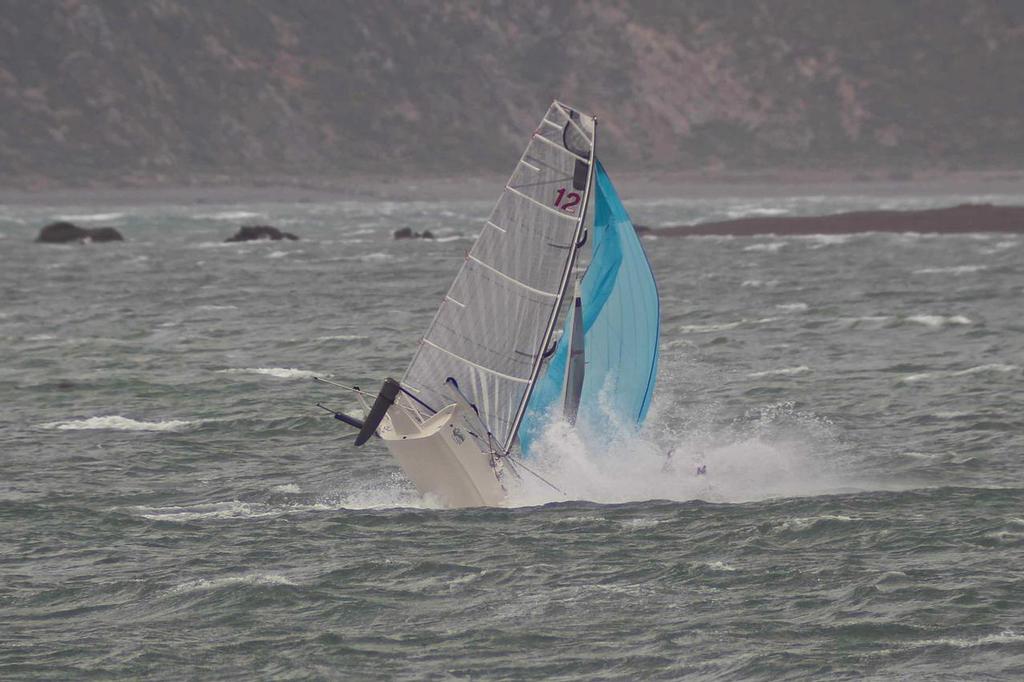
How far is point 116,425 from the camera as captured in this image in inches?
1559

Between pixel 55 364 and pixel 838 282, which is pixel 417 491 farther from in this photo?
pixel 838 282

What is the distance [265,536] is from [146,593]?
3.53m

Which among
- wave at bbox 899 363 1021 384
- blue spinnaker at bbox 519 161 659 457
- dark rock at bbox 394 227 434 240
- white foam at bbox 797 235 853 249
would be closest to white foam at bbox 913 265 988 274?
white foam at bbox 797 235 853 249

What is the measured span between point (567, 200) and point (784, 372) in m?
17.9

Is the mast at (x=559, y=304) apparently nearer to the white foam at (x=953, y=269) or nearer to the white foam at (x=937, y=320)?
the white foam at (x=937, y=320)

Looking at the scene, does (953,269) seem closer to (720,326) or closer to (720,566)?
(720,326)

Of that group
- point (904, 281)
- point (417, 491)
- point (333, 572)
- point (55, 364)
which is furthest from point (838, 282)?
point (333, 572)

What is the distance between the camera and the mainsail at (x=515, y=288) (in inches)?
1144

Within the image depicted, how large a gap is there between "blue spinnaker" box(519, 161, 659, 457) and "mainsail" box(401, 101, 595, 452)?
132cm

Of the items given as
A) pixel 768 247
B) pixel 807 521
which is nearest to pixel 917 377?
pixel 807 521

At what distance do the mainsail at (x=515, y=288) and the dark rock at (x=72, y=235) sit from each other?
90.2m

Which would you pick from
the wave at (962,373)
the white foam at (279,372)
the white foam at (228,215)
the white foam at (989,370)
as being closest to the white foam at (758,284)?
the white foam at (989,370)

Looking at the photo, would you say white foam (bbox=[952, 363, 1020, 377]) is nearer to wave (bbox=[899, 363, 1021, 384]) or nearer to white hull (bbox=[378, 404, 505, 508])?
wave (bbox=[899, 363, 1021, 384])

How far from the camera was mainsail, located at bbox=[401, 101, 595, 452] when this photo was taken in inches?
1144
